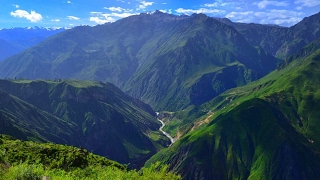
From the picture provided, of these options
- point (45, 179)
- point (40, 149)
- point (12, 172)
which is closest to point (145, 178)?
point (45, 179)

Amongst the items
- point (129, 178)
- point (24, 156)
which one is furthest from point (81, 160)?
point (129, 178)

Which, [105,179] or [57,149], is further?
[57,149]

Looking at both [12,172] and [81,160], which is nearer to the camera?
[12,172]

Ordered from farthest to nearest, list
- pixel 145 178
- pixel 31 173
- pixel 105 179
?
pixel 145 178 < pixel 105 179 < pixel 31 173

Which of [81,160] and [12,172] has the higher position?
[12,172]

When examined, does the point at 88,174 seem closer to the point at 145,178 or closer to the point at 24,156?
the point at 145,178

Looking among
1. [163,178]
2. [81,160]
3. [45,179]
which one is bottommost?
[81,160]

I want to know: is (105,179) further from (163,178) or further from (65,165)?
(65,165)

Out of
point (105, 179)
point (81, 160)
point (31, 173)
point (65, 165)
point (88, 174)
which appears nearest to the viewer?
point (31, 173)

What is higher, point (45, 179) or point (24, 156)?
point (45, 179)
